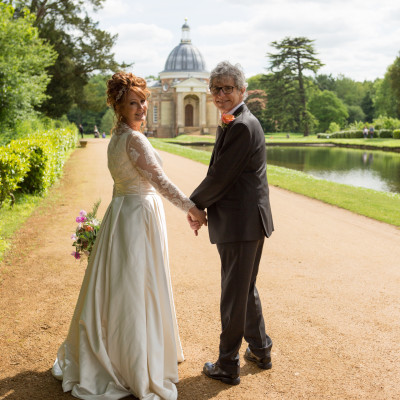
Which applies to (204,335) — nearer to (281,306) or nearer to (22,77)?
(281,306)

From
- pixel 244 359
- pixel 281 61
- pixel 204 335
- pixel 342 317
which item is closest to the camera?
pixel 244 359

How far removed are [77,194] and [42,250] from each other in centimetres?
494

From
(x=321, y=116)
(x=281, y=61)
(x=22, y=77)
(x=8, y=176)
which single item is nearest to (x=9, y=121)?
(x=22, y=77)

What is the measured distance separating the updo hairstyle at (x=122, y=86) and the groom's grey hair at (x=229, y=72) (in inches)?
18.9

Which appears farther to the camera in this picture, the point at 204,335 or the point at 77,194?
the point at 77,194

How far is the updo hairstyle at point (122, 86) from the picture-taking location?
10.2ft

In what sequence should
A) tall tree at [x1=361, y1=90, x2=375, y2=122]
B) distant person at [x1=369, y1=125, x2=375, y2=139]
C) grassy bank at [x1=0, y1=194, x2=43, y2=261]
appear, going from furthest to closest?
tall tree at [x1=361, y1=90, x2=375, y2=122]
distant person at [x1=369, y1=125, x2=375, y2=139]
grassy bank at [x1=0, y1=194, x2=43, y2=261]

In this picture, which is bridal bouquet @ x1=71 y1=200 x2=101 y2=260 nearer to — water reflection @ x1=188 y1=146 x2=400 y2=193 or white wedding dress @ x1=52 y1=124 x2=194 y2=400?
white wedding dress @ x1=52 y1=124 x2=194 y2=400

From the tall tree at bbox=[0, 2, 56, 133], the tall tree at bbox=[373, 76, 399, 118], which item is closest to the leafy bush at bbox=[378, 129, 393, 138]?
the tall tree at bbox=[373, 76, 399, 118]

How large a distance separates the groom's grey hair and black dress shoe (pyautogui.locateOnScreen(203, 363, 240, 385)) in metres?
1.92

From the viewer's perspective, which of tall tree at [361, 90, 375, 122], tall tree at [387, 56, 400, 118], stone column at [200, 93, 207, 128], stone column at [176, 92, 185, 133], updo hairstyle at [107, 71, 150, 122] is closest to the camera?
updo hairstyle at [107, 71, 150, 122]

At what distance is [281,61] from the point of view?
57.9 m

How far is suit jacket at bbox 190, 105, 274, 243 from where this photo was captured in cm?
299

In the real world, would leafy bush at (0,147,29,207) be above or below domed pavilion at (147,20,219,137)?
below
